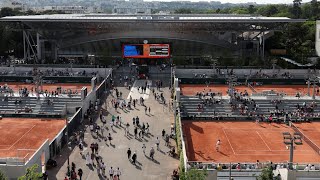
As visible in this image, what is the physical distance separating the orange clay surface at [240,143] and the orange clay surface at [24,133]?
12.0 metres

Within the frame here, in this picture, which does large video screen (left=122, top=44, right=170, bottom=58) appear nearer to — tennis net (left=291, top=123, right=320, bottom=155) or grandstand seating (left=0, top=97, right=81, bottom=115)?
grandstand seating (left=0, top=97, right=81, bottom=115)

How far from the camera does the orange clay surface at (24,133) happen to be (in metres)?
34.8

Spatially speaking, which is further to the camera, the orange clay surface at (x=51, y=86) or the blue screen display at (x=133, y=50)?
the blue screen display at (x=133, y=50)

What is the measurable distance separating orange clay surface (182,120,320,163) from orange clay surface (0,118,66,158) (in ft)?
39.4

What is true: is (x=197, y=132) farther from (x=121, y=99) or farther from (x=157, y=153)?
(x=121, y=99)

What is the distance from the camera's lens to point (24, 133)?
3934 centimetres

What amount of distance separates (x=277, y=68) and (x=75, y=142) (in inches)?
1663

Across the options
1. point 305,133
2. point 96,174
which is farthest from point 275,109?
point 96,174

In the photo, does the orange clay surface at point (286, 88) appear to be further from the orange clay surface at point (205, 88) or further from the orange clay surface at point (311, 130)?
the orange clay surface at point (311, 130)

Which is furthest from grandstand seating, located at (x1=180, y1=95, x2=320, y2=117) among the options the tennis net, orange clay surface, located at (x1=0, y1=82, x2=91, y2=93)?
orange clay surface, located at (x1=0, y1=82, x2=91, y2=93)

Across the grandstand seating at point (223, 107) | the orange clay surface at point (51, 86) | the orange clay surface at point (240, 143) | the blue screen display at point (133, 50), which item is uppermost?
the blue screen display at point (133, 50)

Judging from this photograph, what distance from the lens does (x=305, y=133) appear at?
40.8 meters

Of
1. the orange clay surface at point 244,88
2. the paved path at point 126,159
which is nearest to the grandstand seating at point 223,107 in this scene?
the paved path at point 126,159

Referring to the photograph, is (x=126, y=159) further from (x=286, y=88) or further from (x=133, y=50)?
(x=133, y=50)
